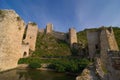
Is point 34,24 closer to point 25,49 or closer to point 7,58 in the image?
point 25,49

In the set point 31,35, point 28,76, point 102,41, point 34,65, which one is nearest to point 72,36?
point 31,35

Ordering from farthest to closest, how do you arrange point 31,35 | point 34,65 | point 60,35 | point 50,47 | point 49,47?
point 60,35 < point 50,47 < point 49,47 < point 31,35 < point 34,65

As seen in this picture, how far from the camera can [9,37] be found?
19.7 meters

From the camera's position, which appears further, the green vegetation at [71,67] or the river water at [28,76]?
the green vegetation at [71,67]

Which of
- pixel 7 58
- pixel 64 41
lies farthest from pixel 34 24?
pixel 7 58

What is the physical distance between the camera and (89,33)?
2880cm

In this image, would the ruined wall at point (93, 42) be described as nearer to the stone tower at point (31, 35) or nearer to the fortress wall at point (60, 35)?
the stone tower at point (31, 35)

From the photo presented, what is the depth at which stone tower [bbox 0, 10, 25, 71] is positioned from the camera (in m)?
18.8

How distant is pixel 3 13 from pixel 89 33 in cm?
1901

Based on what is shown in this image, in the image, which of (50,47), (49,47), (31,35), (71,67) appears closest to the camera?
(71,67)

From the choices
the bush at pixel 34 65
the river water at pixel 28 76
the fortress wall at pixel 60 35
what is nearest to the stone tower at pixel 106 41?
the river water at pixel 28 76

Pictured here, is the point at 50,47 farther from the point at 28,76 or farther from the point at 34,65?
the point at 28,76

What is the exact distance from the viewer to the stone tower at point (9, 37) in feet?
61.6

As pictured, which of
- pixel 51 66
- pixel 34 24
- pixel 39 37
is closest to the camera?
pixel 51 66
